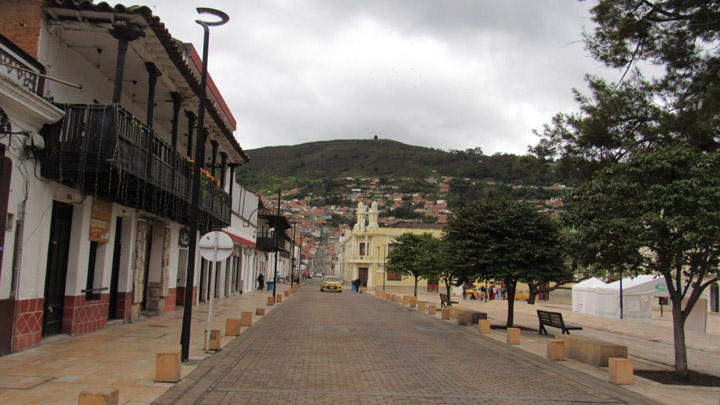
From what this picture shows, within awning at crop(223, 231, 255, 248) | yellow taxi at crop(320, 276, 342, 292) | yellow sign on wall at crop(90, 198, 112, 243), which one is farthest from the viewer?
yellow taxi at crop(320, 276, 342, 292)

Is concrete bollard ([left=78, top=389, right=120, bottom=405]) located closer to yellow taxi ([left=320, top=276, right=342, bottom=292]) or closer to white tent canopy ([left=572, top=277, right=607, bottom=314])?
white tent canopy ([left=572, top=277, right=607, bottom=314])

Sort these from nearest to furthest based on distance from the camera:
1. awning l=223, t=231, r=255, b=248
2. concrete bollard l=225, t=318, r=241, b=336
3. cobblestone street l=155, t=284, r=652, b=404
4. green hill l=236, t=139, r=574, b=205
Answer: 1. cobblestone street l=155, t=284, r=652, b=404
2. concrete bollard l=225, t=318, r=241, b=336
3. awning l=223, t=231, r=255, b=248
4. green hill l=236, t=139, r=574, b=205

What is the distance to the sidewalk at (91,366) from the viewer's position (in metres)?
7.03

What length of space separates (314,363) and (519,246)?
9778mm

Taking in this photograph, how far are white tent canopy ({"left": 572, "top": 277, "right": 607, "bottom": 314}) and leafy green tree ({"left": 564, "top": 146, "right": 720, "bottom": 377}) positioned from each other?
1873 centimetres

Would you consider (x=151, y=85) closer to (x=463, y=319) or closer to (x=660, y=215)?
(x=660, y=215)

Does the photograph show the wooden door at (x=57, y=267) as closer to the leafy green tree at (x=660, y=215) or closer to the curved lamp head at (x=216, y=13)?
the curved lamp head at (x=216, y=13)

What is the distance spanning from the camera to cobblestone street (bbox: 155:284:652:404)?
7.74m

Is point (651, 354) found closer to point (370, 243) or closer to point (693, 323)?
point (693, 323)

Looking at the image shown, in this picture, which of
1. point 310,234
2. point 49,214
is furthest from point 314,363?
point 310,234

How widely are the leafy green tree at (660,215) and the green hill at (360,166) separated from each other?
11526 centimetres

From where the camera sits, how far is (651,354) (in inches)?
570

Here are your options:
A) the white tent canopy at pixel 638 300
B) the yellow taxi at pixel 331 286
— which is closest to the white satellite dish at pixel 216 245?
the white tent canopy at pixel 638 300

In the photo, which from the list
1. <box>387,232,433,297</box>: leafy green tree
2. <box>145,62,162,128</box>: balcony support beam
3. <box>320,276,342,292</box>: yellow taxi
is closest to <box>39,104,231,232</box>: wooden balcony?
<box>145,62,162,128</box>: balcony support beam
